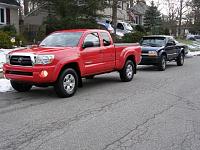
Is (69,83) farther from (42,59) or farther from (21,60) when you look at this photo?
(21,60)

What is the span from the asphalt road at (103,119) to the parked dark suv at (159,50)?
5.41 m

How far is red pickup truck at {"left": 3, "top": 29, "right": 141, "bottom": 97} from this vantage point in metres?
9.24

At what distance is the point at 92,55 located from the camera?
425 inches

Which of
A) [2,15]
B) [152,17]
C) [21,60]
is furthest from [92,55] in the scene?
[152,17]

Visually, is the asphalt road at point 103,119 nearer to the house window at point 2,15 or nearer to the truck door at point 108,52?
the truck door at point 108,52

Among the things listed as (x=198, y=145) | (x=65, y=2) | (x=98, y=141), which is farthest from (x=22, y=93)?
(x=65, y=2)

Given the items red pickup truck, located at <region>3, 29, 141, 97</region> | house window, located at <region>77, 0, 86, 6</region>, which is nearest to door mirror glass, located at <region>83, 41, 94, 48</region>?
red pickup truck, located at <region>3, 29, 141, 97</region>

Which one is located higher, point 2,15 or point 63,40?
point 2,15

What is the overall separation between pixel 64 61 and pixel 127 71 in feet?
13.2

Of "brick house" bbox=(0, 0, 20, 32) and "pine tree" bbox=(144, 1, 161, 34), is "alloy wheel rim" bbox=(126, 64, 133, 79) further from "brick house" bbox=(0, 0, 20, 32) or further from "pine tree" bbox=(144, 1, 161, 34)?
"pine tree" bbox=(144, 1, 161, 34)

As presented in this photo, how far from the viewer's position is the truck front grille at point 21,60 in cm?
934

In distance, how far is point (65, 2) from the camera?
28078mm

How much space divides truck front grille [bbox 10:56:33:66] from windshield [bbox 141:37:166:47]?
9.48 meters

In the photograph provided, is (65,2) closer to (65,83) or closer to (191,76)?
(191,76)
